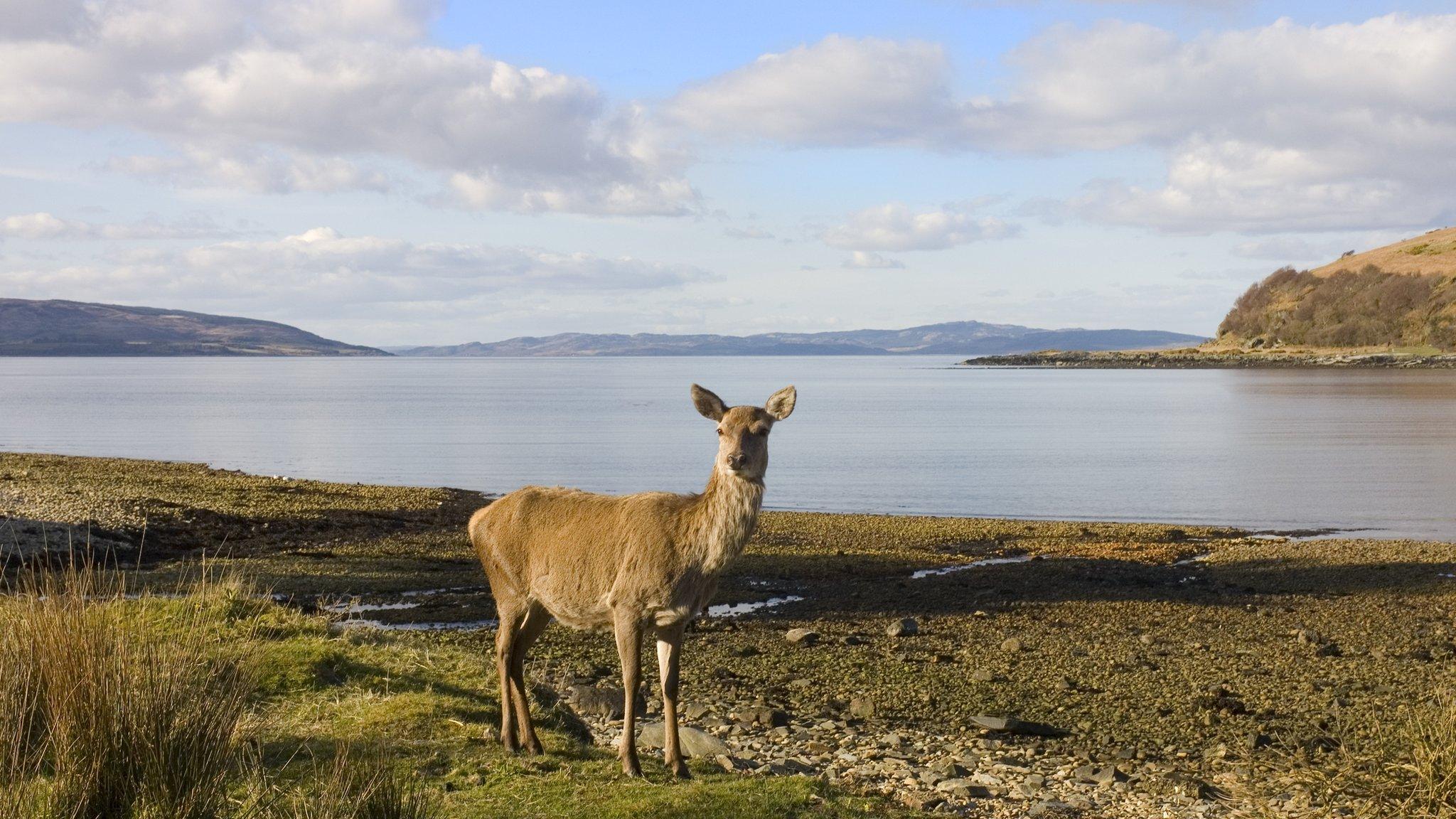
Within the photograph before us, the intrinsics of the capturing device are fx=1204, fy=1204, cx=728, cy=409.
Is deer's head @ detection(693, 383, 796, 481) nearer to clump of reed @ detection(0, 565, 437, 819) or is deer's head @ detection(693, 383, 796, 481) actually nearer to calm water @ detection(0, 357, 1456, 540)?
clump of reed @ detection(0, 565, 437, 819)

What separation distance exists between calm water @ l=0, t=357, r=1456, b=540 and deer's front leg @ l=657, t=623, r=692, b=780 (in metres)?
26.1

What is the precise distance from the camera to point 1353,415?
7400 centimetres

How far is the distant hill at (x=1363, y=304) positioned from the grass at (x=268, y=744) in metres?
167

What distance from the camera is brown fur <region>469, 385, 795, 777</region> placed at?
797 centimetres

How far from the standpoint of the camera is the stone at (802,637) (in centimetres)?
1426

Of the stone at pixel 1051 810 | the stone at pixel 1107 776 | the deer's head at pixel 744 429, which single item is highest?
the deer's head at pixel 744 429

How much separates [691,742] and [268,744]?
325 cm

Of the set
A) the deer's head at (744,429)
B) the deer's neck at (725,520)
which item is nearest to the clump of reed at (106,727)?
the deer's neck at (725,520)

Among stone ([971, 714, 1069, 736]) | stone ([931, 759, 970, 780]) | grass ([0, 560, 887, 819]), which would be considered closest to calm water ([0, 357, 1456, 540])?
stone ([971, 714, 1069, 736])

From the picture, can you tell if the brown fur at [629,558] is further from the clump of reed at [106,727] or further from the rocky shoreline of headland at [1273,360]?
the rocky shoreline of headland at [1273,360]

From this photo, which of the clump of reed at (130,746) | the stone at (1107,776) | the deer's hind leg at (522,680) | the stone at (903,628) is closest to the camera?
the clump of reed at (130,746)

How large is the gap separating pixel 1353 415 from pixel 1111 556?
59.8 metres

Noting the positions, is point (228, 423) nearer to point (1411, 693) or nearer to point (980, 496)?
point (980, 496)

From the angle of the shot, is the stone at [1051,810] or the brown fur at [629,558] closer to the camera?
the brown fur at [629,558]
